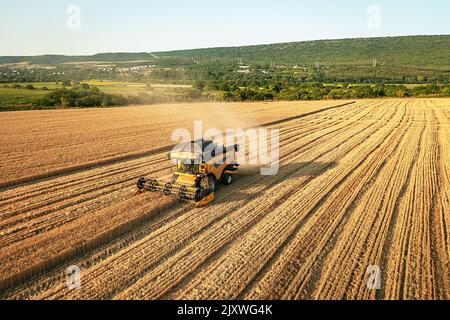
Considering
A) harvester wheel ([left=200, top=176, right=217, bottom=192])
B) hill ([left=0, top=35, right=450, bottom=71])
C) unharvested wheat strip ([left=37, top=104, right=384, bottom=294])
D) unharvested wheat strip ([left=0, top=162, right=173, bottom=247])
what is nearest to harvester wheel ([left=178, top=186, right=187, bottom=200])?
unharvested wheat strip ([left=37, top=104, right=384, bottom=294])

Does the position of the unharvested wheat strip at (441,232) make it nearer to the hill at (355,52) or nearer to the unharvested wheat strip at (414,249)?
the unharvested wheat strip at (414,249)

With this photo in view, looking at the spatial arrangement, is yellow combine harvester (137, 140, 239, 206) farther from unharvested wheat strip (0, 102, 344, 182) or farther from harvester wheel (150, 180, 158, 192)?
unharvested wheat strip (0, 102, 344, 182)

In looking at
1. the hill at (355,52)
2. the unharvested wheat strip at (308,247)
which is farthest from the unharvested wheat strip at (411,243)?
the hill at (355,52)

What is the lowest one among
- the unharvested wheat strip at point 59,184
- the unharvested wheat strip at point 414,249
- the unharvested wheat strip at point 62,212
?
the unharvested wheat strip at point 414,249

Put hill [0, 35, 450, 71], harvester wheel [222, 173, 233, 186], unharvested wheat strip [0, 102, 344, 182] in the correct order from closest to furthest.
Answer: harvester wheel [222, 173, 233, 186], unharvested wheat strip [0, 102, 344, 182], hill [0, 35, 450, 71]
